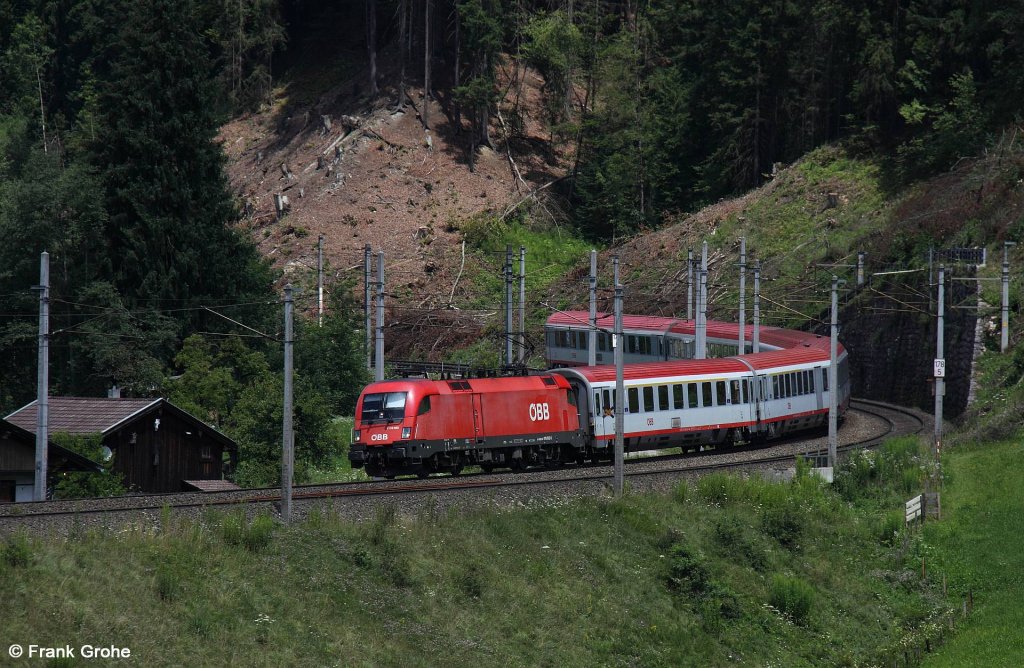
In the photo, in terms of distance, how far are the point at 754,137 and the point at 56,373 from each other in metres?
46.4

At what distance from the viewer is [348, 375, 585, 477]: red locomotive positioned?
132 feet

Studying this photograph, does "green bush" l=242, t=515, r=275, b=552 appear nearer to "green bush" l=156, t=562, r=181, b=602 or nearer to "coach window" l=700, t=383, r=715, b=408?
"green bush" l=156, t=562, r=181, b=602

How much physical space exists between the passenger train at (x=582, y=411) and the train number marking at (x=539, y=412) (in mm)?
30

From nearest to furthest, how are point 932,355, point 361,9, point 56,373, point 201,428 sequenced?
point 201,428 → point 932,355 → point 56,373 → point 361,9

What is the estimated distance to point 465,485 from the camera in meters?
36.3

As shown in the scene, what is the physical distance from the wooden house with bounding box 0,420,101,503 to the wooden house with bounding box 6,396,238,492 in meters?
2.76

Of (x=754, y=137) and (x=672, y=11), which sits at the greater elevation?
(x=672, y=11)

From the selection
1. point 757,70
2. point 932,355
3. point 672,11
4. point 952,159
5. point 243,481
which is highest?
point 672,11

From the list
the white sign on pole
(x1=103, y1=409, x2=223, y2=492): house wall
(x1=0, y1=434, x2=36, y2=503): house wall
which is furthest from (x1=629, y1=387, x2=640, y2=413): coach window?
(x1=0, y1=434, x2=36, y2=503): house wall

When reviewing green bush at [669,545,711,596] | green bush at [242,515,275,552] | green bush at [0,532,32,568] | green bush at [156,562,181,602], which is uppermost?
green bush at [0,532,32,568]

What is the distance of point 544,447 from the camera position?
4447 centimetres

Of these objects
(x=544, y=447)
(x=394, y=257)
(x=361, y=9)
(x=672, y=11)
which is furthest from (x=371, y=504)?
(x=361, y=9)

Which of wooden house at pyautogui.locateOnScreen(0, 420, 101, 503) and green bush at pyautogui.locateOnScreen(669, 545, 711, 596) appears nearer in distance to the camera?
green bush at pyautogui.locateOnScreen(669, 545, 711, 596)

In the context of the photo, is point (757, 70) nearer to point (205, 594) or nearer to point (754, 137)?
point (754, 137)
